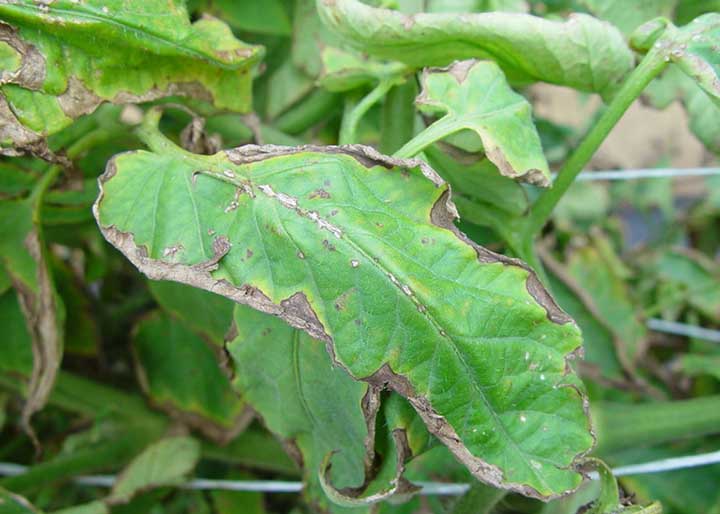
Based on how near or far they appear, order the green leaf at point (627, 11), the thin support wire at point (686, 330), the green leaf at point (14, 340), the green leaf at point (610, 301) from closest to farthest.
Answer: the green leaf at point (627, 11), the green leaf at point (14, 340), the green leaf at point (610, 301), the thin support wire at point (686, 330)

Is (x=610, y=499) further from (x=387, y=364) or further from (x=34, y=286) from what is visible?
(x=34, y=286)

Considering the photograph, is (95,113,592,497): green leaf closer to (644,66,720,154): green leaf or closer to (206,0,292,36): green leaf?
(644,66,720,154): green leaf

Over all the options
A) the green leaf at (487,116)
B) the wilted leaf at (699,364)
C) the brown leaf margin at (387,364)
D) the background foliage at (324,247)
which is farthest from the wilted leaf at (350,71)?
the wilted leaf at (699,364)

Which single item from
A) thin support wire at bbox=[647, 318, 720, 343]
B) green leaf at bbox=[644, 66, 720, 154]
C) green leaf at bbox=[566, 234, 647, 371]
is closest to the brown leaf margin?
green leaf at bbox=[644, 66, 720, 154]

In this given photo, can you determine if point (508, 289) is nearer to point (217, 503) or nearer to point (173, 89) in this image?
point (173, 89)

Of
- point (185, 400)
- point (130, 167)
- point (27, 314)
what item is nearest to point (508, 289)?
point (130, 167)

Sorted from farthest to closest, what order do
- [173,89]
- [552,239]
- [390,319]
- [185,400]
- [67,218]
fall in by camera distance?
1. [552,239]
2. [185,400]
3. [67,218]
4. [173,89]
5. [390,319]

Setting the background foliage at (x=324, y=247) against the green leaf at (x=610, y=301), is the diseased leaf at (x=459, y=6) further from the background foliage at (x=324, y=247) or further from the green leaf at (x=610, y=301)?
the green leaf at (x=610, y=301)
